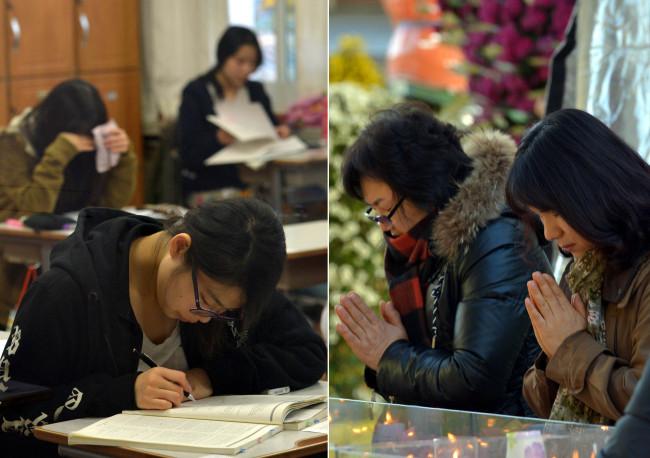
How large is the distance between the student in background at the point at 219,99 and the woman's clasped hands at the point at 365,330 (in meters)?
0.48

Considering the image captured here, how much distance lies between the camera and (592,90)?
89.8 inches

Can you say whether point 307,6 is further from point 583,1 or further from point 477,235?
point 477,235

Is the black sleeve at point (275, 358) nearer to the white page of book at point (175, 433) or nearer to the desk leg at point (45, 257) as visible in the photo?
the white page of book at point (175, 433)

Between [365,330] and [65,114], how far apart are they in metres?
0.82

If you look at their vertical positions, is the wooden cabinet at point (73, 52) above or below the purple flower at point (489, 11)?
A: below

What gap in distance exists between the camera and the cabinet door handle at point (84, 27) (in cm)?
189

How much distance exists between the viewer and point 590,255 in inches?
61.6

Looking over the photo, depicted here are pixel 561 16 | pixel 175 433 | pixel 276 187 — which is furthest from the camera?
pixel 561 16

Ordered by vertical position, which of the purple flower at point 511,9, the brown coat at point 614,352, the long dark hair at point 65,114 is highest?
the purple flower at point 511,9

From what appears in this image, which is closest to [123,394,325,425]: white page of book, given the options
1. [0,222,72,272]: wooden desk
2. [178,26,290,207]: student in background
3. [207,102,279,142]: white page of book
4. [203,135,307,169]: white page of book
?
[0,222,72,272]: wooden desk

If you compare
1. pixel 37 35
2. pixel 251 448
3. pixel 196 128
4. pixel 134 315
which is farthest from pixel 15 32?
pixel 251 448

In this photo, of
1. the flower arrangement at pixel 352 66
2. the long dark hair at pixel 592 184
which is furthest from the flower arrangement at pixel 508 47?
the long dark hair at pixel 592 184

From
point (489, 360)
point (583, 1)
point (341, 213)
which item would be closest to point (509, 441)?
point (489, 360)

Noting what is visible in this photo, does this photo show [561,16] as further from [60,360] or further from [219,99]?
[60,360]
